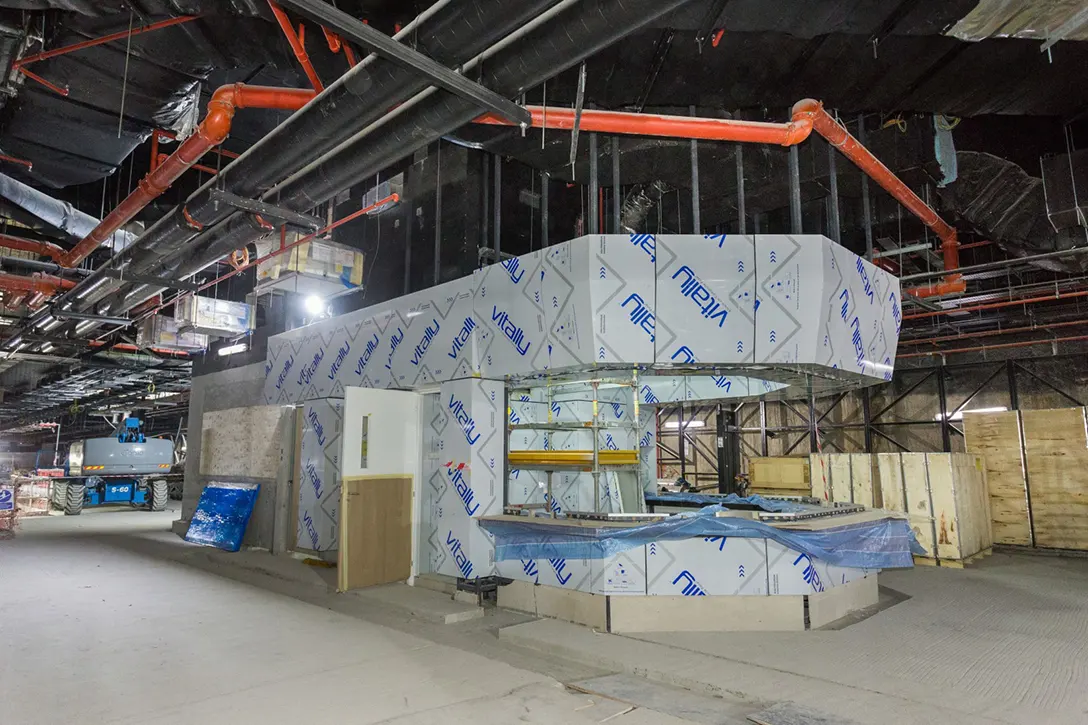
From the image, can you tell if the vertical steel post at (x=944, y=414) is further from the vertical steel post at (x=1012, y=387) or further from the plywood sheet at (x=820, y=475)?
the plywood sheet at (x=820, y=475)

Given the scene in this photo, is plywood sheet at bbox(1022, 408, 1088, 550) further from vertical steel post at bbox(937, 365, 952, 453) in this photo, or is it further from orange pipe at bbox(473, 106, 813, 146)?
orange pipe at bbox(473, 106, 813, 146)

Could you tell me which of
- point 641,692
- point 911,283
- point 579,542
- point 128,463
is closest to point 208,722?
point 641,692

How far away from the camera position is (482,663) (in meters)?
4.95

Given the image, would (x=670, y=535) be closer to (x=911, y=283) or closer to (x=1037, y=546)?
(x=911, y=283)

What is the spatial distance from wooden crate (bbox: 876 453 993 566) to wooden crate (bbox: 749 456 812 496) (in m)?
2.69

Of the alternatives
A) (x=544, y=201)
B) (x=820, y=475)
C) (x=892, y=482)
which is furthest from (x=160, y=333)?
(x=892, y=482)

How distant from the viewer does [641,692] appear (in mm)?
4359

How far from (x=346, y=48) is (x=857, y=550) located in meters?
6.63

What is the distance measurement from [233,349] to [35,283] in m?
3.68

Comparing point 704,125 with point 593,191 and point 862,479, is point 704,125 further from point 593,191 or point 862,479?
point 862,479

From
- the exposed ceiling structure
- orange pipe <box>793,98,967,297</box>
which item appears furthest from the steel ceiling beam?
orange pipe <box>793,98,967,297</box>

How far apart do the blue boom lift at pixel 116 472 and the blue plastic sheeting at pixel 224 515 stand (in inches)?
386

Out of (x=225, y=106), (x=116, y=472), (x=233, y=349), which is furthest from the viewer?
(x=116, y=472)

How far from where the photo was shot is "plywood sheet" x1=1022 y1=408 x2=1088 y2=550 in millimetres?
10414
